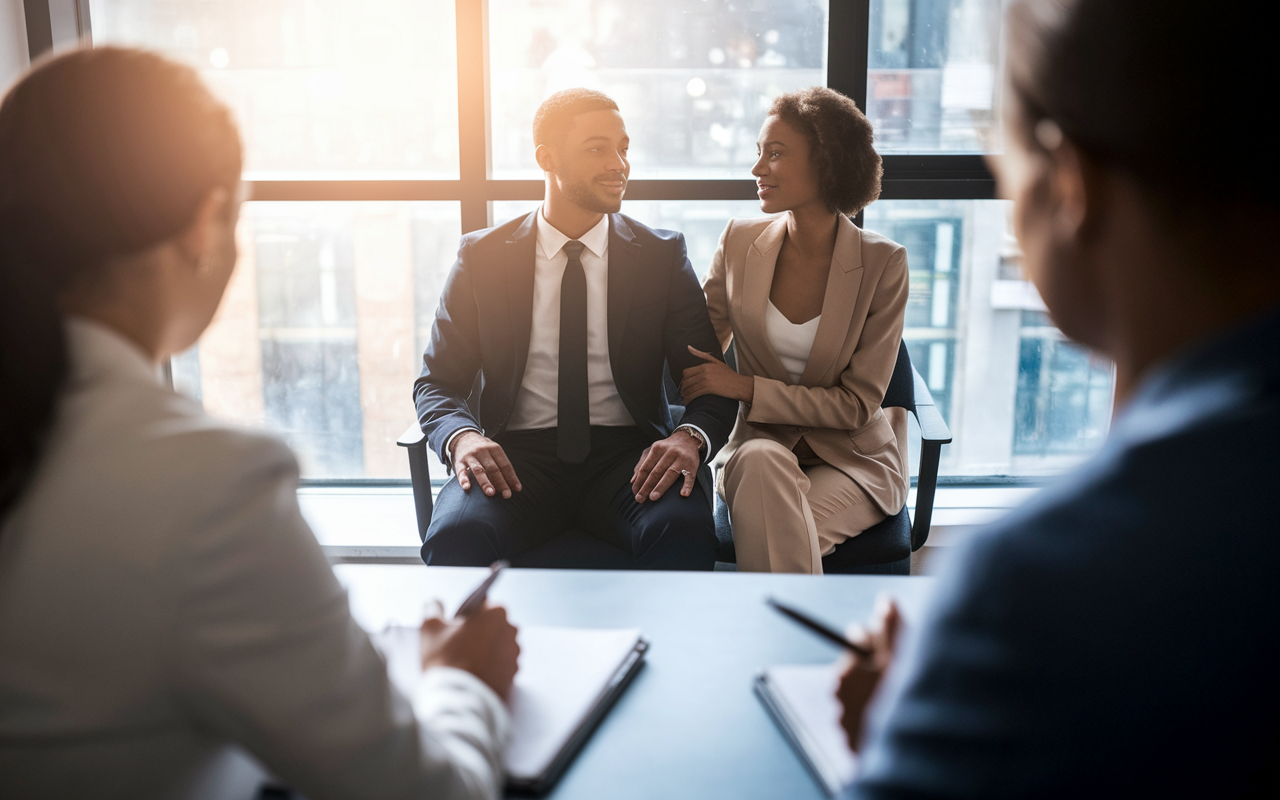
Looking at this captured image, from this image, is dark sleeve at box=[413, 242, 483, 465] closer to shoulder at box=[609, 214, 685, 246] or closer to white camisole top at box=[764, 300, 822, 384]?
shoulder at box=[609, 214, 685, 246]

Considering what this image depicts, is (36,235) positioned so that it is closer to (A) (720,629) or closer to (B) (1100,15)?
(B) (1100,15)

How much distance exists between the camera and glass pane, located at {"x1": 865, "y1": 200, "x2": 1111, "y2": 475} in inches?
124

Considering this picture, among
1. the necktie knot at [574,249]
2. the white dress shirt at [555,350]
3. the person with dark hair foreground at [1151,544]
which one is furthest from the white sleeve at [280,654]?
the necktie knot at [574,249]

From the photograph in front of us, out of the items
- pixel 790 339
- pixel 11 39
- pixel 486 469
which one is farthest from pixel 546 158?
pixel 11 39

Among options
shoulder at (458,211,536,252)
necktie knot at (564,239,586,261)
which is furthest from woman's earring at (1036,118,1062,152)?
shoulder at (458,211,536,252)

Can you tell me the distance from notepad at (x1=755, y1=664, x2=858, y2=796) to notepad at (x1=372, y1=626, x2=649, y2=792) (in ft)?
0.55

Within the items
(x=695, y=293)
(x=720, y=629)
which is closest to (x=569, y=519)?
(x=695, y=293)

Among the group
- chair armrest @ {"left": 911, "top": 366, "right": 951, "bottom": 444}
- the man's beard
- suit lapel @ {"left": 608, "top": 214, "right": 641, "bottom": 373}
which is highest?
the man's beard

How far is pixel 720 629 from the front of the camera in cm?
113

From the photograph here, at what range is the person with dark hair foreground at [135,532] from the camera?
23.5 inches

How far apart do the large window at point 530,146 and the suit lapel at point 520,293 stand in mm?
509

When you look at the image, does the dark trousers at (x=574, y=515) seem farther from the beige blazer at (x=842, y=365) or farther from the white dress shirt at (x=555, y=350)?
the beige blazer at (x=842, y=365)

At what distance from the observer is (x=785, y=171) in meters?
2.57

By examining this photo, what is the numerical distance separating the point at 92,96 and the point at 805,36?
2761 millimetres
